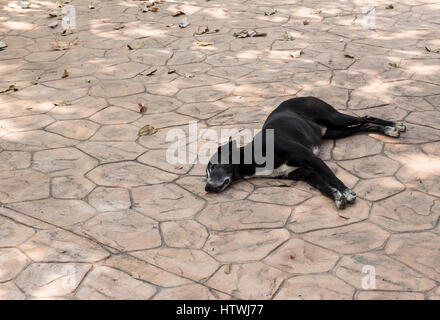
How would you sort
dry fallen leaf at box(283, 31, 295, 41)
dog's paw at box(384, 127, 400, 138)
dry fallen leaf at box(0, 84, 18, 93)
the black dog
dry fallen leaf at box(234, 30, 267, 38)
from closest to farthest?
the black dog → dog's paw at box(384, 127, 400, 138) → dry fallen leaf at box(0, 84, 18, 93) → dry fallen leaf at box(283, 31, 295, 41) → dry fallen leaf at box(234, 30, 267, 38)

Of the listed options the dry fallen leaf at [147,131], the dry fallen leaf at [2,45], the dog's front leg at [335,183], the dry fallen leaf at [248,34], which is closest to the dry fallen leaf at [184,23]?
the dry fallen leaf at [248,34]

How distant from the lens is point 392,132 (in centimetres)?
544

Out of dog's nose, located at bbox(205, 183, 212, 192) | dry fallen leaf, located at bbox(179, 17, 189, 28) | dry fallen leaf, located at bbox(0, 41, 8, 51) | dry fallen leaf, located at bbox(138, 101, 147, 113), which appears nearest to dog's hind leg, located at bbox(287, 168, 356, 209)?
dog's nose, located at bbox(205, 183, 212, 192)

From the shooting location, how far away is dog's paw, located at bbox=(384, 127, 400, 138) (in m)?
5.42

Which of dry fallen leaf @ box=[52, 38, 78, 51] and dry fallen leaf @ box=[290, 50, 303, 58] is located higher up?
dry fallen leaf @ box=[290, 50, 303, 58]

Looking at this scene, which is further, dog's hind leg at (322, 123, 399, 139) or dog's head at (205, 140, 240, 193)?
dog's hind leg at (322, 123, 399, 139)

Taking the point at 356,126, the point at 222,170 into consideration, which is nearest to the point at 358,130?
the point at 356,126

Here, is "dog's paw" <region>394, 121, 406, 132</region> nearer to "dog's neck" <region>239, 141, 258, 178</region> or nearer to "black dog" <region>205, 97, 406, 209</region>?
"black dog" <region>205, 97, 406, 209</region>

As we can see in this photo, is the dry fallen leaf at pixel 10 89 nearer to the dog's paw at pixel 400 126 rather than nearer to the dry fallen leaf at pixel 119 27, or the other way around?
the dry fallen leaf at pixel 119 27

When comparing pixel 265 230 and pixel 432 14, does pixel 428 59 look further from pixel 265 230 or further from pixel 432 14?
pixel 265 230

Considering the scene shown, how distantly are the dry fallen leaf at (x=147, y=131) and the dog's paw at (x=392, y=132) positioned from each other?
2.34 meters

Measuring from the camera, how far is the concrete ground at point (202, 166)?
3.80 metres

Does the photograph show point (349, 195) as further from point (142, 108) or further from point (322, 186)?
point (142, 108)

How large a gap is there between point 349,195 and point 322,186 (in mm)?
248
